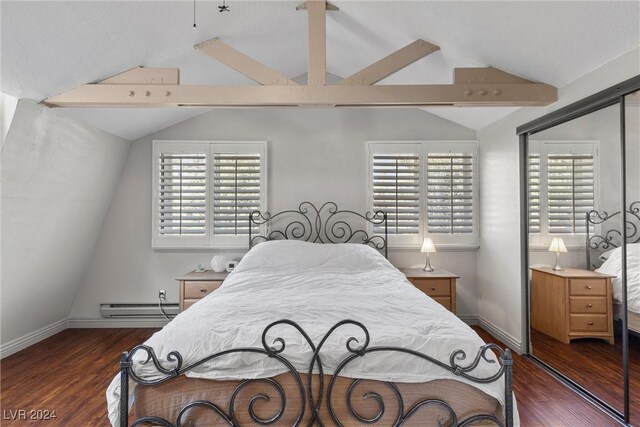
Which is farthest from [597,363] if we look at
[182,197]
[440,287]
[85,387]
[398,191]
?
[182,197]

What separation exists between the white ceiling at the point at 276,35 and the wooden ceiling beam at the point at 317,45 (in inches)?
7.1

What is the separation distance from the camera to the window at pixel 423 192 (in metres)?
4.25

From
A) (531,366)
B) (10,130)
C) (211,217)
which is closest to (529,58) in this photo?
(531,366)

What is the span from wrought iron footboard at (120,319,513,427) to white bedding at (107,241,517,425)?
0.03 m

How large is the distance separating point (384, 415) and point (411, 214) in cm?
289

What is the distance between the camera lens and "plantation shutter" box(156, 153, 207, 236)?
13.6ft

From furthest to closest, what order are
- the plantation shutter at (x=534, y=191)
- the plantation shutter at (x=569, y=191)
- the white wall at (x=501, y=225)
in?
the white wall at (x=501, y=225) < the plantation shutter at (x=534, y=191) < the plantation shutter at (x=569, y=191)

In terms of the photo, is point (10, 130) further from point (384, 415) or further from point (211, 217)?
point (384, 415)

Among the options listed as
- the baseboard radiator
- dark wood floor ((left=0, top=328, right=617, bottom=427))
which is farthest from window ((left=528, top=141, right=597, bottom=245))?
the baseboard radiator

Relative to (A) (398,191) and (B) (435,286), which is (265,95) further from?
(B) (435,286)

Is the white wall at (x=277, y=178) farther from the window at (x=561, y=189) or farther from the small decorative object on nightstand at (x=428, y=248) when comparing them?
the window at (x=561, y=189)

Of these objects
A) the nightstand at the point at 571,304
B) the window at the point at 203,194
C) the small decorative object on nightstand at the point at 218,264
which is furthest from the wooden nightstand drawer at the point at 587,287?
the small decorative object on nightstand at the point at 218,264

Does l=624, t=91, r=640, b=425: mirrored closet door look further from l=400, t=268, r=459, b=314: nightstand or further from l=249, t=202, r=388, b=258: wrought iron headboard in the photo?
l=249, t=202, r=388, b=258: wrought iron headboard

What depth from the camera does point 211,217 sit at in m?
4.19
